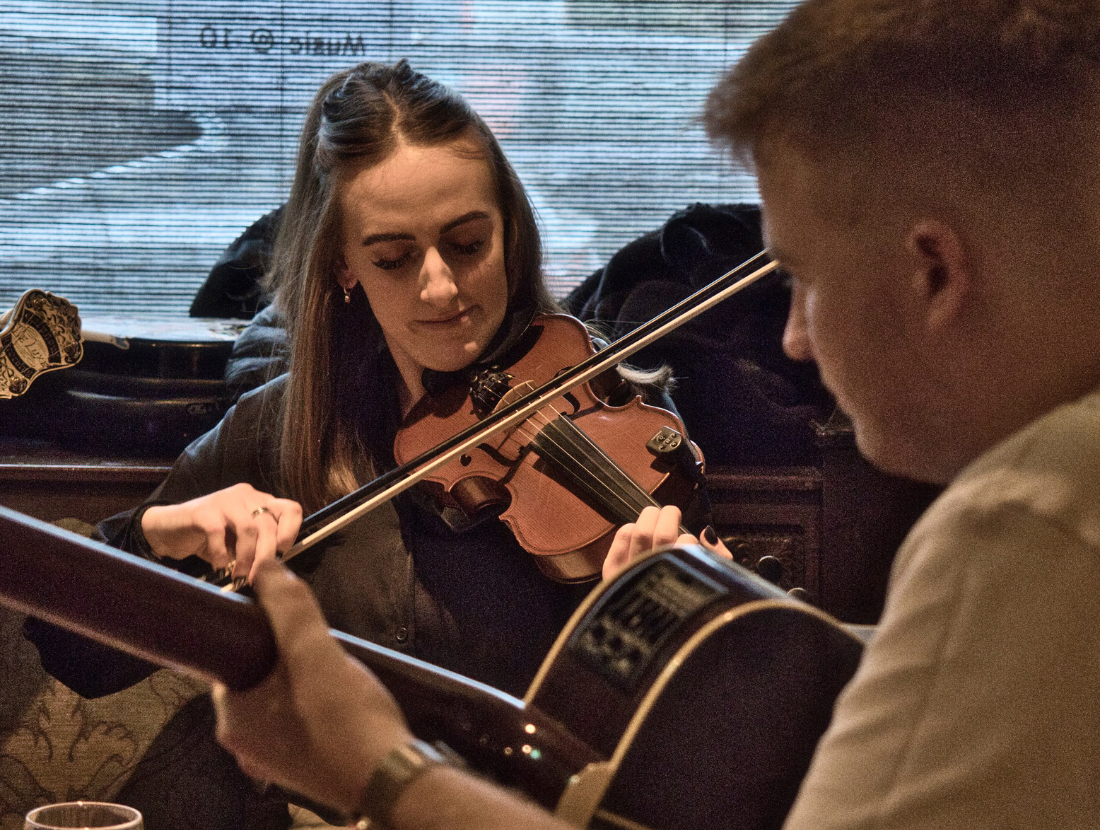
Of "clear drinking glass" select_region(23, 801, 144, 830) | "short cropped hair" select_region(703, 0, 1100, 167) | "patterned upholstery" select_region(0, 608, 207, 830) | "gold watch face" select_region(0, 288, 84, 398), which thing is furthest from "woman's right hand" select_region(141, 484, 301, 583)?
"short cropped hair" select_region(703, 0, 1100, 167)

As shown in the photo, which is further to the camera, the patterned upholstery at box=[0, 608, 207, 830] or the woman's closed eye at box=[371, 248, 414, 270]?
the patterned upholstery at box=[0, 608, 207, 830]

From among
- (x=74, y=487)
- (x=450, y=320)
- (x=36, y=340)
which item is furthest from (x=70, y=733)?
(x=450, y=320)

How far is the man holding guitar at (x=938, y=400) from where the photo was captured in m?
0.51

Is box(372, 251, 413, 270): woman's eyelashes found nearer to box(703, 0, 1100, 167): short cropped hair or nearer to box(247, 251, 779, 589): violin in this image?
box(247, 251, 779, 589): violin

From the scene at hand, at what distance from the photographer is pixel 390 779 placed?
63cm

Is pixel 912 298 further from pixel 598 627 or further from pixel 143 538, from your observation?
pixel 143 538

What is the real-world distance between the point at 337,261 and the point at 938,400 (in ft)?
3.26

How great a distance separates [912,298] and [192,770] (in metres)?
1.34

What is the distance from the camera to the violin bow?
4.05ft

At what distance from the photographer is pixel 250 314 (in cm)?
218

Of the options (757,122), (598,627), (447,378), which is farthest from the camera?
(447,378)

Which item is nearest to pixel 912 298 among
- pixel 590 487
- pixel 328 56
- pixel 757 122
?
pixel 757 122

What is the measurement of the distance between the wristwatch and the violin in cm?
57

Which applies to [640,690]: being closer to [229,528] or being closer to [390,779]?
[390,779]
